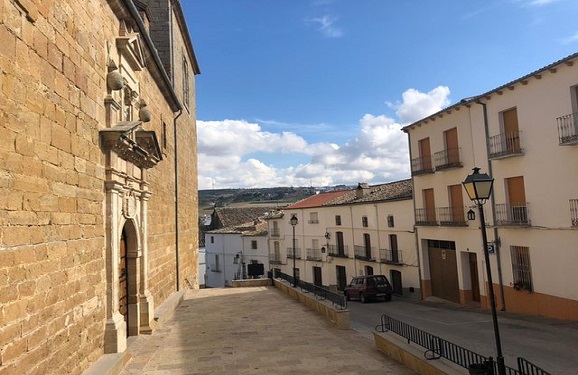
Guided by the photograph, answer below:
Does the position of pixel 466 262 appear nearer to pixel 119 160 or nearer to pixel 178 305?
pixel 178 305

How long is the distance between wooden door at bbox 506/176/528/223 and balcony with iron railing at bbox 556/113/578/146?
2185 mm

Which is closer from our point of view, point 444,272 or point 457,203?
point 457,203

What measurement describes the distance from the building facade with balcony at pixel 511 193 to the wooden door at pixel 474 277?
0.04m

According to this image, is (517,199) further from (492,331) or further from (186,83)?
(186,83)

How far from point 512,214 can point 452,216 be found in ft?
11.1

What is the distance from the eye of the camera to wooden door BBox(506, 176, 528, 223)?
14203 mm

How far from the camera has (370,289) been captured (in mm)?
20250

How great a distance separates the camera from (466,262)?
690 inches

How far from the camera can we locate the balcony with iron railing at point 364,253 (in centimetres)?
2594

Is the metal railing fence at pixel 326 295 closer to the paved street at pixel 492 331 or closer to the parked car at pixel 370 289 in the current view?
the paved street at pixel 492 331

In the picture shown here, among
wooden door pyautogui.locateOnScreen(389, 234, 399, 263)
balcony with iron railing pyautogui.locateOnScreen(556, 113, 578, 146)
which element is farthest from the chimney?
balcony with iron railing pyautogui.locateOnScreen(556, 113, 578, 146)

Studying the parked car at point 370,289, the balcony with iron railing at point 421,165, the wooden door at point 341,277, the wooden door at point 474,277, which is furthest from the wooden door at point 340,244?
the wooden door at point 474,277

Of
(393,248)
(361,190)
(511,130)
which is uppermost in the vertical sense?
(511,130)

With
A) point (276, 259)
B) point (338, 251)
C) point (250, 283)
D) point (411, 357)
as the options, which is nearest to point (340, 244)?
point (338, 251)
